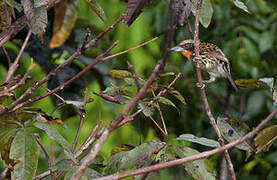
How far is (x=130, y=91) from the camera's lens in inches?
38.3

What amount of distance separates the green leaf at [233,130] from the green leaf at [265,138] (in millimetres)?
15

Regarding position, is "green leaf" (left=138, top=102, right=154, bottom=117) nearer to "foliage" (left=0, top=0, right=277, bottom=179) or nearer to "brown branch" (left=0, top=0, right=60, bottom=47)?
"foliage" (left=0, top=0, right=277, bottom=179)

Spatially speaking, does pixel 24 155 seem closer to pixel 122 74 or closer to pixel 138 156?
pixel 138 156

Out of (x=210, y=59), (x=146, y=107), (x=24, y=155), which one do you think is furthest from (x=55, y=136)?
(x=210, y=59)

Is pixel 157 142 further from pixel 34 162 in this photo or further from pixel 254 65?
pixel 254 65

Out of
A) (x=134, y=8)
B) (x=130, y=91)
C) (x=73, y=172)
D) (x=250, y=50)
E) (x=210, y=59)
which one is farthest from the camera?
(x=250, y=50)

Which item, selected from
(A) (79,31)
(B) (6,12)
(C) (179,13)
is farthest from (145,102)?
(A) (79,31)

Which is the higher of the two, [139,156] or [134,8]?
[134,8]

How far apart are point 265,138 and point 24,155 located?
0.43 metres

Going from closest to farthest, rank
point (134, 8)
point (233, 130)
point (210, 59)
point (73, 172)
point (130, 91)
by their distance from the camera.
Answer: point (134, 8), point (73, 172), point (233, 130), point (130, 91), point (210, 59)

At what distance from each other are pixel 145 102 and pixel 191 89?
4.07 feet

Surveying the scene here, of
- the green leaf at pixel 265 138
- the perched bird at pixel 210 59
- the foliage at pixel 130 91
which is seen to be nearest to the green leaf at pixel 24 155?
the foliage at pixel 130 91

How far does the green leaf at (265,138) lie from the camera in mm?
798

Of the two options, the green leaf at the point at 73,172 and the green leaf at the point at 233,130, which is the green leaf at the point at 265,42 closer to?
the green leaf at the point at 233,130
